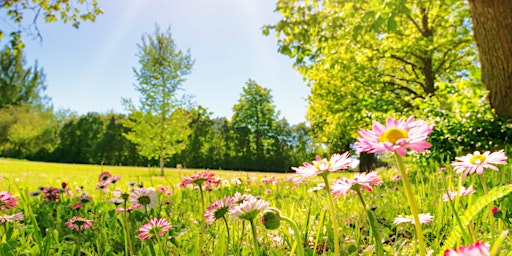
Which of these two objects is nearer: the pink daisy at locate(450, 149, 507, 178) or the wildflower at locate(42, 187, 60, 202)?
the pink daisy at locate(450, 149, 507, 178)

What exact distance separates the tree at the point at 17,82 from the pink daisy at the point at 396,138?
53.5m

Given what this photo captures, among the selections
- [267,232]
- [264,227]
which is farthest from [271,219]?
[267,232]

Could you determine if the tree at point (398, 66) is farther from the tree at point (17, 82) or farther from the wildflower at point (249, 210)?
the tree at point (17, 82)

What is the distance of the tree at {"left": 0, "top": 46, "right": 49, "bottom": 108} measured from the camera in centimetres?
4422

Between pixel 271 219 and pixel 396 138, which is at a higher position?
pixel 396 138

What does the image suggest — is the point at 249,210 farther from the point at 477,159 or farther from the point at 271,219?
the point at 477,159

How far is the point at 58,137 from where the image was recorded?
135ft

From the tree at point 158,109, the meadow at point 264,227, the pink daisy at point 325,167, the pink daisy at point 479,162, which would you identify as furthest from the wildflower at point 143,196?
the tree at point 158,109

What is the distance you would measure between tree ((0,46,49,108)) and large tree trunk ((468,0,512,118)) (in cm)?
5203

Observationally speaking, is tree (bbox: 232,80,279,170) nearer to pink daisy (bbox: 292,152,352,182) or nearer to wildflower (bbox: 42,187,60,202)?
wildflower (bbox: 42,187,60,202)

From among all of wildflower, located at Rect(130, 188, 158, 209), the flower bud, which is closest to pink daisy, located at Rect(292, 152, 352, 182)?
the flower bud

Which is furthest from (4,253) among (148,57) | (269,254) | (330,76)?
(148,57)

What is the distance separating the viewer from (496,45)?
5.19 metres

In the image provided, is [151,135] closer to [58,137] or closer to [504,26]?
[504,26]
